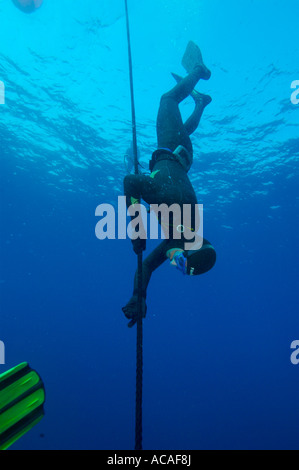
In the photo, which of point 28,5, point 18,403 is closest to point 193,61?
point 18,403

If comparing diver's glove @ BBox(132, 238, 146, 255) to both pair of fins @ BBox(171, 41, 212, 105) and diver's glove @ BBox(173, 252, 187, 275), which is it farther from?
pair of fins @ BBox(171, 41, 212, 105)

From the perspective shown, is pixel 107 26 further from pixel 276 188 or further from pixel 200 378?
pixel 200 378

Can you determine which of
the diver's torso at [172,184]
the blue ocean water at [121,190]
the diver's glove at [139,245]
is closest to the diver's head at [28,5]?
the blue ocean water at [121,190]

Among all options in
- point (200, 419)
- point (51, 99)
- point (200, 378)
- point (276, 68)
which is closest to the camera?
point (276, 68)

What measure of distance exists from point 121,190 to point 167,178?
1942 centimetres

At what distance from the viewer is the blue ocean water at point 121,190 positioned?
1087 cm

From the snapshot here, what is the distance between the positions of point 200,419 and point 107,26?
33.0 meters

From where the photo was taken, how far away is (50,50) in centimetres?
1174

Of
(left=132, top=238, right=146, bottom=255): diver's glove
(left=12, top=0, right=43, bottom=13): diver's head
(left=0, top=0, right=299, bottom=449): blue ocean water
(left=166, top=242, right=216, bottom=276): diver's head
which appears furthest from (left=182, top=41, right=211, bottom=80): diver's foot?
(left=12, top=0, right=43, bottom=13): diver's head

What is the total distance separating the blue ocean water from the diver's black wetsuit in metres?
6.89

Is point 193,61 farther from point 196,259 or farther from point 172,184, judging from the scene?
point 196,259

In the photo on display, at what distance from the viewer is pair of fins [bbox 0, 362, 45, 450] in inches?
104

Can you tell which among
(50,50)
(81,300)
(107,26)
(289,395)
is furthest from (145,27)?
(81,300)
